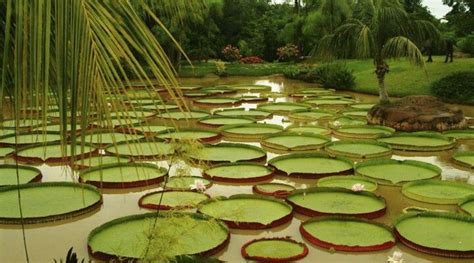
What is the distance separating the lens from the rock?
916cm

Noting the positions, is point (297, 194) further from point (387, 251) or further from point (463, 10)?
point (463, 10)

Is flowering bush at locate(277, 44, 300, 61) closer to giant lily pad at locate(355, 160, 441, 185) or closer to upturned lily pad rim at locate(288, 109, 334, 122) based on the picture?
upturned lily pad rim at locate(288, 109, 334, 122)

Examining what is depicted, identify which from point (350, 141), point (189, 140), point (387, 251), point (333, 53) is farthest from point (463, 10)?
point (189, 140)

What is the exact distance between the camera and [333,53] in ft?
35.2

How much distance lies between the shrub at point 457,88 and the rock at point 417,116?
294 cm

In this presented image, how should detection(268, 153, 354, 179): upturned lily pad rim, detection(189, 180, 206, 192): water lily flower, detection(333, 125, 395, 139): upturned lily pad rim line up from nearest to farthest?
detection(189, 180, 206, 192): water lily flower, detection(268, 153, 354, 179): upturned lily pad rim, detection(333, 125, 395, 139): upturned lily pad rim

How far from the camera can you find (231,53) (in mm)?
25719

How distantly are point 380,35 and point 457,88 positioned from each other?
12.1ft

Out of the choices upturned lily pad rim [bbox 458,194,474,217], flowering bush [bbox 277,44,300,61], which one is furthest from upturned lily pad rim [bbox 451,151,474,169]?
flowering bush [bbox 277,44,300,61]

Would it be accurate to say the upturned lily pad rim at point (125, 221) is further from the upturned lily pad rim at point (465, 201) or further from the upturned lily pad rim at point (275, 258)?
the upturned lily pad rim at point (465, 201)

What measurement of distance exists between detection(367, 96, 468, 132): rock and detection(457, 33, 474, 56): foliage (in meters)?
10.8

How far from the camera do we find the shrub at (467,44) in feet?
63.8

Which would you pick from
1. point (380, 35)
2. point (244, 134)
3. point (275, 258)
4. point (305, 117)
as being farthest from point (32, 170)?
point (380, 35)

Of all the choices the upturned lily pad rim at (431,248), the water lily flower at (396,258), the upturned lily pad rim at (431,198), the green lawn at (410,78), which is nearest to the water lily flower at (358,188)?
the upturned lily pad rim at (431,198)
